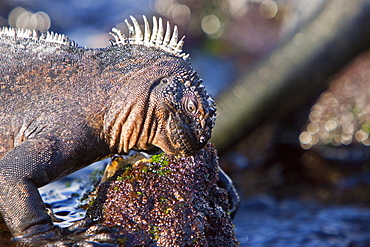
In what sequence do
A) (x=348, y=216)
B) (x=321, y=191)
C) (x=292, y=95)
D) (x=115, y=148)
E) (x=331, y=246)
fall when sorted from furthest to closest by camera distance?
(x=292, y=95)
(x=321, y=191)
(x=348, y=216)
(x=331, y=246)
(x=115, y=148)

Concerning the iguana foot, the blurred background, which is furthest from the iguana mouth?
the blurred background

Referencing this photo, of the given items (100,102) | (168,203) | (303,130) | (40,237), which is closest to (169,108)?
(100,102)

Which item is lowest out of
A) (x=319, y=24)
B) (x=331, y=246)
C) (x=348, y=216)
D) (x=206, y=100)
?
(x=206, y=100)

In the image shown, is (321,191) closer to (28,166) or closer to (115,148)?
(115,148)

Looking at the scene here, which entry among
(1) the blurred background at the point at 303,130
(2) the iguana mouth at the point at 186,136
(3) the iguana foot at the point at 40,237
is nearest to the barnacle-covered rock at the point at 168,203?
(2) the iguana mouth at the point at 186,136

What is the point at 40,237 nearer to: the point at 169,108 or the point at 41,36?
the point at 169,108

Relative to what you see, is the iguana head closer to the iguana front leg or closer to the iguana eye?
the iguana eye

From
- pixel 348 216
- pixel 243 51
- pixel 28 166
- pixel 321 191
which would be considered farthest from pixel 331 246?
pixel 243 51
